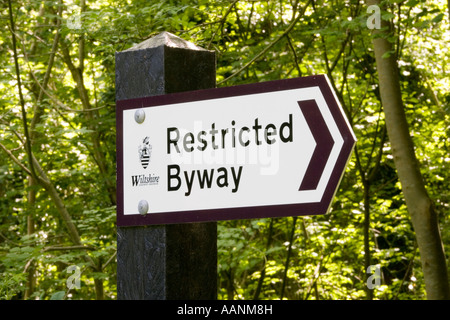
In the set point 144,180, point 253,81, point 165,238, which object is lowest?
point 165,238

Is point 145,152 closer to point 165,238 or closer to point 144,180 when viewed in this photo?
point 144,180

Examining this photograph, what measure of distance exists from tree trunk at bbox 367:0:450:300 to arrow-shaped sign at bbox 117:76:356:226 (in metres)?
4.35

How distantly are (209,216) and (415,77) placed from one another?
9.81 m

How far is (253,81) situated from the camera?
A: 749cm

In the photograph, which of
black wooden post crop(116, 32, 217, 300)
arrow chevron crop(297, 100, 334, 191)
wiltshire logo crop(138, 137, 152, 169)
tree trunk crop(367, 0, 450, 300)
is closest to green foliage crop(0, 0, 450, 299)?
tree trunk crop(367, 0, 450, 300)

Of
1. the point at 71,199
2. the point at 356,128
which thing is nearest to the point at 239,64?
the point at 356,128

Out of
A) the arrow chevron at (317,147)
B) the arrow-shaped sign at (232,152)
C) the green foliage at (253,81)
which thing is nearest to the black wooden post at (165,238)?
the arrow-shaped sign at (232,152)

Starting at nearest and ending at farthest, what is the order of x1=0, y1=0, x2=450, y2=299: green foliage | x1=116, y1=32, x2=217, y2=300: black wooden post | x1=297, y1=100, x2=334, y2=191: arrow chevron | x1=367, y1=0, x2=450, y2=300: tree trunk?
1. x1=297, y1=100, x2=334, y2=191: arrow chevron
2. x1=116, y1=32, x2=217, y2=300: black wooden post
3. x1=367, y1=0, x2=450, y2=300: tree trunk
4. x1=0, y1=0, x2=450, y2=299: green foliage

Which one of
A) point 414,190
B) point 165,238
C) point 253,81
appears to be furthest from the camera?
point 253,81

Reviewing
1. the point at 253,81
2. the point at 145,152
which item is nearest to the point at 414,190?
the point at 253,81

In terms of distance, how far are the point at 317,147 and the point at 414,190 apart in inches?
183

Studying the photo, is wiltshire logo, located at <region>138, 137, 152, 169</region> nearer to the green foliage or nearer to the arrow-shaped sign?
the arrow-shaped sign

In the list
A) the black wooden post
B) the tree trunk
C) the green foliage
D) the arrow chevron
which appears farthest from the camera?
the green foliage

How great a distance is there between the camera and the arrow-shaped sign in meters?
1.35
